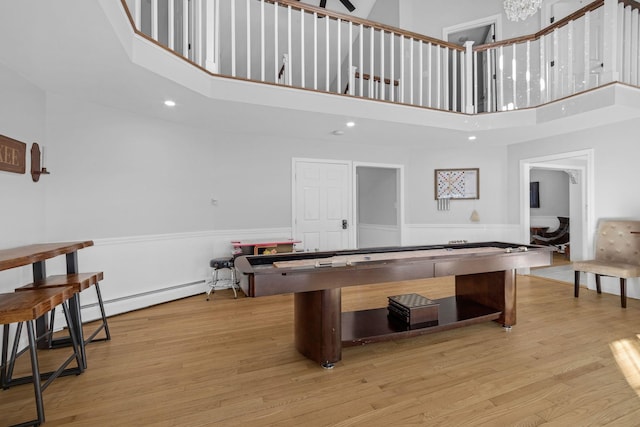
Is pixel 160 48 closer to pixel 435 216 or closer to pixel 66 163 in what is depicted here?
pixel 66 163

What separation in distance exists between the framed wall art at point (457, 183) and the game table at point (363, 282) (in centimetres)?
308

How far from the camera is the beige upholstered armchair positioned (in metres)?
3.91

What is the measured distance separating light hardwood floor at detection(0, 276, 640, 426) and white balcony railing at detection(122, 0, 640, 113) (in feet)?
9.16

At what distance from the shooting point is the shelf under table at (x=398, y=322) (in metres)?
2.57

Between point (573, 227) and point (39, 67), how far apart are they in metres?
8.90

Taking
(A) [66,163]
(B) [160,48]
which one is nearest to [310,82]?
(B) [160,48]

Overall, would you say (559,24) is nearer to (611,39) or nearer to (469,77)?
(611,39)

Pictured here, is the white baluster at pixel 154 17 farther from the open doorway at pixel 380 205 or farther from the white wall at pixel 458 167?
the white wall at pixel 458 167

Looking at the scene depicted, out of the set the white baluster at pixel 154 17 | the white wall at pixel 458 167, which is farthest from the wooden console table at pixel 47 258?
the white wall at pixel 458 167

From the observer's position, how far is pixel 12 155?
8.91ft

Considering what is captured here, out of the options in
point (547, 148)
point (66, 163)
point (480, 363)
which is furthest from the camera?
point (547, 148)

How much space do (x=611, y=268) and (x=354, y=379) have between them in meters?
3.79

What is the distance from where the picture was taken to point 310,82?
21.9ft

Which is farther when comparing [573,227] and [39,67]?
[573,227]
